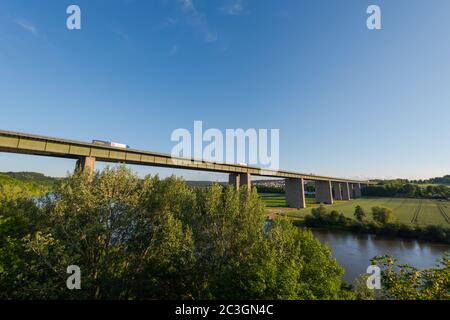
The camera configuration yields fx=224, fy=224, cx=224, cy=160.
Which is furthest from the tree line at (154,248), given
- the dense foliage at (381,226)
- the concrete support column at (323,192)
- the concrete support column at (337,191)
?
the concrete support column at (337,191)

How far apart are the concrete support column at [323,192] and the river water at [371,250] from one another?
224 feet

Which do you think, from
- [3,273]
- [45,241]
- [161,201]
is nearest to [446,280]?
[161,201]

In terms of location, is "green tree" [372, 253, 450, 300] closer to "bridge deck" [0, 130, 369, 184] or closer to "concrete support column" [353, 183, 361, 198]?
"bridge deck" [0, 130, 369, 184]

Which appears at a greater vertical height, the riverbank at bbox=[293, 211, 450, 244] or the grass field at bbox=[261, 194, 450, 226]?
the grass field at bbox=[261, 194, 450, 226]

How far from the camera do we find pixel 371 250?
41344 mm

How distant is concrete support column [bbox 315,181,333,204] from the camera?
11912 centimetres

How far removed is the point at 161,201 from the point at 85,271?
24.4 ft

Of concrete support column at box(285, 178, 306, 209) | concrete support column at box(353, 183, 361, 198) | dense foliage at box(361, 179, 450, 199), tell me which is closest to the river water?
concrete support column at box(285, 178, 306, 209)

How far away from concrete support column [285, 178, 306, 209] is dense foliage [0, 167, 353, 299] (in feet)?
262

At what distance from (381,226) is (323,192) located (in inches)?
2772

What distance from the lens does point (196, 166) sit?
6069cm

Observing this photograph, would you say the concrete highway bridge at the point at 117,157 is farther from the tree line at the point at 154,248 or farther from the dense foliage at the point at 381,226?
the dense foliage at the point at 381,226

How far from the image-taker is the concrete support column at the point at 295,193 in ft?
319
